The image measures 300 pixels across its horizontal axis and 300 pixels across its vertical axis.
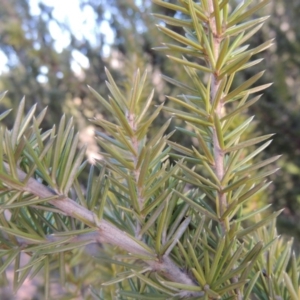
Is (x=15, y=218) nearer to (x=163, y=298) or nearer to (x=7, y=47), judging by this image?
(x=163, y=298)

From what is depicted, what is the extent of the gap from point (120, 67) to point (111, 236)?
1.52ft

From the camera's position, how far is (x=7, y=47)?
2.57 ft

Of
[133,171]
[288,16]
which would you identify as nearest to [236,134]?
[133,171]

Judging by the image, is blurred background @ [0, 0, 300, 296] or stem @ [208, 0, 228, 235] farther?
blurred background @ [0, 0, 300, 296]

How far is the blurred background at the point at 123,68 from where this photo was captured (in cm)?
42

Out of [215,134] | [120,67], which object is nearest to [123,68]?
[120,67]

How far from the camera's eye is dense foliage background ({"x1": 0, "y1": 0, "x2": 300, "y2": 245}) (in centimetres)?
42

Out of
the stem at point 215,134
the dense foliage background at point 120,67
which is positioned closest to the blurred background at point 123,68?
the dense foliage background at point 120,67

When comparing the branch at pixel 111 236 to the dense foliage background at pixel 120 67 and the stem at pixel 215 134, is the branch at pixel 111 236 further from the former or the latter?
the dense foliage background at pixel 120 67

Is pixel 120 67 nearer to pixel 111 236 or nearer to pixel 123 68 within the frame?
pixel 123 68

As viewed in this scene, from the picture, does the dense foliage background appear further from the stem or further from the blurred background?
the stem

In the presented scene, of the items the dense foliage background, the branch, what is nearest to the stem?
the branch

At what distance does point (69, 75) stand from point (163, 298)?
476 mm

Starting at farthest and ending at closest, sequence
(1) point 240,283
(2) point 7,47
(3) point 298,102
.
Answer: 1. (2) point 7,47
2. (3) point 298,102
3. (1) point 240,283
